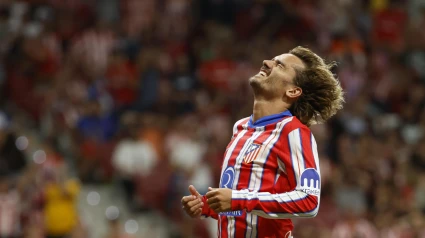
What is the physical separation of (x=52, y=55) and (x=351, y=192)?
16.0ft

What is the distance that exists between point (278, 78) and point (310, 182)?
0.71 metres

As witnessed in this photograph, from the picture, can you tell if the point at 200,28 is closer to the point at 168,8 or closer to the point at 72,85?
the point at 168,8

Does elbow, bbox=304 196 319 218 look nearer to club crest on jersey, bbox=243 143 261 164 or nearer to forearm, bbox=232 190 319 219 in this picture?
forearm, bbox=232 190 319 219

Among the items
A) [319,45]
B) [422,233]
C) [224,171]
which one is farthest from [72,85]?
[224,171]

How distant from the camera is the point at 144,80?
11.5m

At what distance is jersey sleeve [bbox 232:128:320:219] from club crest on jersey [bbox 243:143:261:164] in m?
0.18

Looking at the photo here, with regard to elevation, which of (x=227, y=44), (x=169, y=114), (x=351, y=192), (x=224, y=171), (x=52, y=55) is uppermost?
(x=227, y=44)

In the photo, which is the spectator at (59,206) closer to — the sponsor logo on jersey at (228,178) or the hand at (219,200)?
the sponsor logo on jersey at (228,178)

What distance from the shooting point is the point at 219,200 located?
394 cm

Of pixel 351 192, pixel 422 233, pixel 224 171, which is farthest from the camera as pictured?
pixel 351 192

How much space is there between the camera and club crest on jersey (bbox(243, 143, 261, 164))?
425cm

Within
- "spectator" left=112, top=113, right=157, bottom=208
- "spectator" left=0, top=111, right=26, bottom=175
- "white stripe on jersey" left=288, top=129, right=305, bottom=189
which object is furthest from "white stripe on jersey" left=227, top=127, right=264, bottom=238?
"spectator" left=112, top=113, right=157, bottom=208

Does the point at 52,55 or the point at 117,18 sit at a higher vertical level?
the point at 117,18

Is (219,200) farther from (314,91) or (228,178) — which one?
(314,91)
